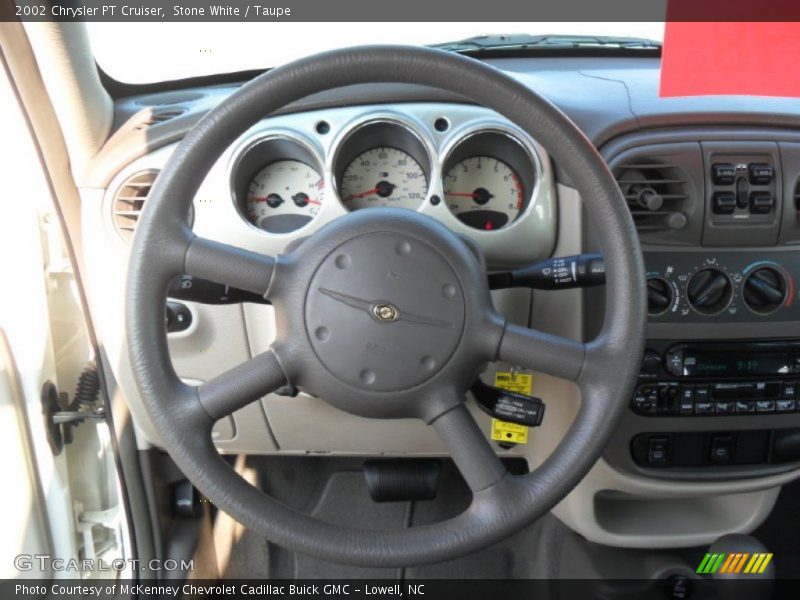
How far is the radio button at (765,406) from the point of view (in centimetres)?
140

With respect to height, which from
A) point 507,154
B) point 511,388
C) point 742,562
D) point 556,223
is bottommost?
point 742,562

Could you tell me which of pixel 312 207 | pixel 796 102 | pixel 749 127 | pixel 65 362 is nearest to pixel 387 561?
pixel 312 207

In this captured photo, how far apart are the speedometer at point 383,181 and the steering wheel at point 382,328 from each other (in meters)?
0.27

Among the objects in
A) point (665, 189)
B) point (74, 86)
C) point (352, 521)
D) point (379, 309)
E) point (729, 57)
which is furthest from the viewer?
point (352, 521)

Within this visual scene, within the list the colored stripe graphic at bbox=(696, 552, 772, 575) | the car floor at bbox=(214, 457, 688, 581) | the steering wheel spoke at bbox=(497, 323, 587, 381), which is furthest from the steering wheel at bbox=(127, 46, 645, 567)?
the car floor at bbox=(214, 457, 688, 581)

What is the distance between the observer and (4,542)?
1268 mm

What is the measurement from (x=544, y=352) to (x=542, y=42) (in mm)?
904

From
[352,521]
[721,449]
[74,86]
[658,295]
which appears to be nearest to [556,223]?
[658,295]

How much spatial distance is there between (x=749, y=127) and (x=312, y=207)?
0.81 m

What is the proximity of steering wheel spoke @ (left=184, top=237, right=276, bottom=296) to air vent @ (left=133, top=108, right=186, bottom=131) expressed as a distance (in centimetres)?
44

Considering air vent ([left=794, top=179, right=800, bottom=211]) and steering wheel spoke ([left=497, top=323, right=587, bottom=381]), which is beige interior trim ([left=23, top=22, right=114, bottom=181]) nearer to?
steering wheel spoke ([left=497, top=323, right=587, bottom=381])

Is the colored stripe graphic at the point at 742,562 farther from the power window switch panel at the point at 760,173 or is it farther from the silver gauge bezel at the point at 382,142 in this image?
the silver gauge bezel at the point at 382,142

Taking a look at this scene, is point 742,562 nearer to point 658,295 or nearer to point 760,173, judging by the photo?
point 658,295

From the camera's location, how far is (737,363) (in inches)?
54.2
